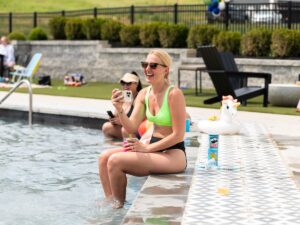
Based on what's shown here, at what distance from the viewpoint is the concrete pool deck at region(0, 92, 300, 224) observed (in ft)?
22.7

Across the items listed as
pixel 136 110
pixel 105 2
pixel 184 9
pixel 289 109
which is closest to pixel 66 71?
pixel 184 9

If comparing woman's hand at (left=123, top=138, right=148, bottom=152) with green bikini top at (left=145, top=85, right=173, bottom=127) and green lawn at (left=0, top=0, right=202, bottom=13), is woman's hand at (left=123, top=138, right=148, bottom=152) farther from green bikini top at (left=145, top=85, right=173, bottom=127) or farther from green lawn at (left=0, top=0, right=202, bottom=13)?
green lawn at (left=0, top=0, right=202, bottom=13)

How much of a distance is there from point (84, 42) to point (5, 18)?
818cm

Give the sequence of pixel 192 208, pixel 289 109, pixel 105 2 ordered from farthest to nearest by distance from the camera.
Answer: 1. pixel 105 2
2. pixel 289 109
3. pixel 192 208

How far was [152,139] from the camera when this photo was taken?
858 centimetres

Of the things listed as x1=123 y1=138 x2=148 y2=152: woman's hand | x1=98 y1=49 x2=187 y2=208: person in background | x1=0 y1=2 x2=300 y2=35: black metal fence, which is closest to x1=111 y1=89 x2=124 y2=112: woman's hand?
x1=98 y1=49 x2=187 y2=208: person in background

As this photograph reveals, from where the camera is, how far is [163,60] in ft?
27.1

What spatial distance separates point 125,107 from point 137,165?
12.5 ft

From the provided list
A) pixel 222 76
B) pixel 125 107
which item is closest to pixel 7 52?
pixel 222 76

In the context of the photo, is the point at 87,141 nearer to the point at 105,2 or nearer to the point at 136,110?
the point at 136,110

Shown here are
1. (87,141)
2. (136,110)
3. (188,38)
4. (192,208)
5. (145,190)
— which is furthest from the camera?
(188,38)

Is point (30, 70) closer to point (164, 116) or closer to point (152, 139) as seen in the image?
point (152, 139)

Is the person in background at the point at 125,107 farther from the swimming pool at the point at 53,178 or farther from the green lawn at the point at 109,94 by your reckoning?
the green lawn at the point at 109,94

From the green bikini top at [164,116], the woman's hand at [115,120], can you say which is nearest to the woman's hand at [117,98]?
the green bikini top at [164,116]
